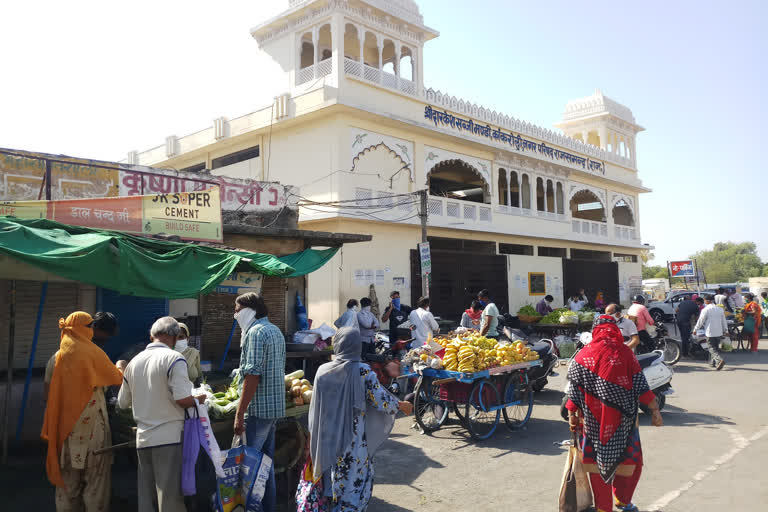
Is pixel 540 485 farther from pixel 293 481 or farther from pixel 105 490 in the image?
pixel 105 490

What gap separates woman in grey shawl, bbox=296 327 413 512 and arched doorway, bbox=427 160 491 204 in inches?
640

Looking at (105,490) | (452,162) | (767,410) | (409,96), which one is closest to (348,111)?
(409,96)

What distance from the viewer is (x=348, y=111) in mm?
15727

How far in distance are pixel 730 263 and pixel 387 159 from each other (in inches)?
3200

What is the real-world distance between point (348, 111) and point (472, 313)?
8029 mm

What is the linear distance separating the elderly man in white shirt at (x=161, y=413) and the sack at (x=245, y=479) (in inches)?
13.5

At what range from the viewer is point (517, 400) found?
A: 7273 mm

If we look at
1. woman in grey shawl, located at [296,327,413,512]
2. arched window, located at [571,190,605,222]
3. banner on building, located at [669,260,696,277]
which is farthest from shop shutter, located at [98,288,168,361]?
banner on building, located at [669,260,696,277]

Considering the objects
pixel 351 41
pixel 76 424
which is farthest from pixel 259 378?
pixel 351 41

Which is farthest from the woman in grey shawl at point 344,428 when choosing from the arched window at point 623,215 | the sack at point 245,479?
the arched window at point 623,215

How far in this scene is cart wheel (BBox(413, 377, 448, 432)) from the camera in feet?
22.7

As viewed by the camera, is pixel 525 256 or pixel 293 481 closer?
pixel 293 481

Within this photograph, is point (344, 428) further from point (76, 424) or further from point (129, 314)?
point (129, 314)

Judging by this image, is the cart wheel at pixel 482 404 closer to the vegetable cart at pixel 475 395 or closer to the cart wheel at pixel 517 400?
the vegetable cart at pixel 475 395
